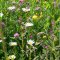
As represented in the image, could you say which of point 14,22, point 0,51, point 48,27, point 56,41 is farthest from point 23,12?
point 56,41

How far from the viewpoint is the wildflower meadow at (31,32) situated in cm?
148

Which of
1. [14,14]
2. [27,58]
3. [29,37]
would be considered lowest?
[27,58]

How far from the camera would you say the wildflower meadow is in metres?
1.48

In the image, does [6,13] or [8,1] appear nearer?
[6,13]

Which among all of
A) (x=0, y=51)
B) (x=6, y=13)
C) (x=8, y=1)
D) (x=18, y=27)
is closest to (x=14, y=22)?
(x=18, y=27)

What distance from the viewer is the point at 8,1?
104 inches

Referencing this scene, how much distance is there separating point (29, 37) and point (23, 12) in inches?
24.8

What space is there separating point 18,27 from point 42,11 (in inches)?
21.5

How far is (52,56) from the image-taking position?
4.68 feet

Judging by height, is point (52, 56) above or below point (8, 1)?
below

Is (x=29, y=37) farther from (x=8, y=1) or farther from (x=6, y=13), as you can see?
(x=8, y=1)

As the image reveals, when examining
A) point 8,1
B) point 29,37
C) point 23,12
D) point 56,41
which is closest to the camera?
point 56,41

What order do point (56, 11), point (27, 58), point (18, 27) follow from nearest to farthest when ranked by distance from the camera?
1. point (27, 58)
2. point (18, 27)
3. point (56, 11)

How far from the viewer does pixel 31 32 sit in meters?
1.89
